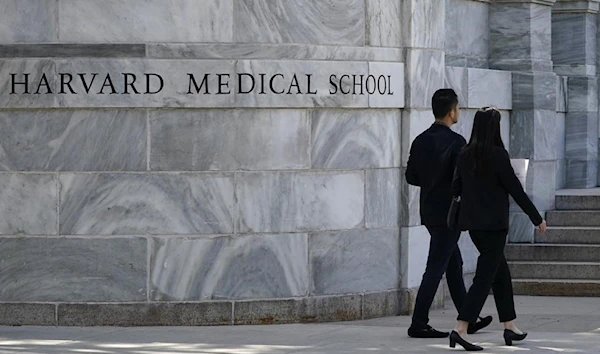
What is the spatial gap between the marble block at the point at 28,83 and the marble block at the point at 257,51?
2.84ft

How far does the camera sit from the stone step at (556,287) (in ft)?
49.2

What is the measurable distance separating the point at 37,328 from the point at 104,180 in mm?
1344

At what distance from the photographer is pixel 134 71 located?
491 inches

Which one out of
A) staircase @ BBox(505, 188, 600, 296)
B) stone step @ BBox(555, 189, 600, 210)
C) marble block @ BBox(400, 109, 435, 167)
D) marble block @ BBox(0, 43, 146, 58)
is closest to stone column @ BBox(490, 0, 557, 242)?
stone step @ BBox(555, 189, 600, 210)

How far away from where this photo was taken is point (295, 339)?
38.9 feet

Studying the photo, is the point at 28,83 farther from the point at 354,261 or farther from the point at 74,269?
the point at 354,261

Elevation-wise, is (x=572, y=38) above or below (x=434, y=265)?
above

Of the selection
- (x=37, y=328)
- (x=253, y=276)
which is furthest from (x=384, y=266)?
(x=37, y=328)

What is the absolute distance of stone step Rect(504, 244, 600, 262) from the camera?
51.0ft

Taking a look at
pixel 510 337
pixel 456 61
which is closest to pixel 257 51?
pixel 510 337

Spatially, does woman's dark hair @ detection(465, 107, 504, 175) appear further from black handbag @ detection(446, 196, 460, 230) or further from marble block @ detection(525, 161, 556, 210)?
marble block @ detection(525, 161, 556, 210)

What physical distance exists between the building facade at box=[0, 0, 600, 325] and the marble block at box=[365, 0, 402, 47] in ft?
0.24

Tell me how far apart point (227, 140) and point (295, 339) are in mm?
1864

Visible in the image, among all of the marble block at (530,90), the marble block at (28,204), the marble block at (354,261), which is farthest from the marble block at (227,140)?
the marble block at (530,90)
